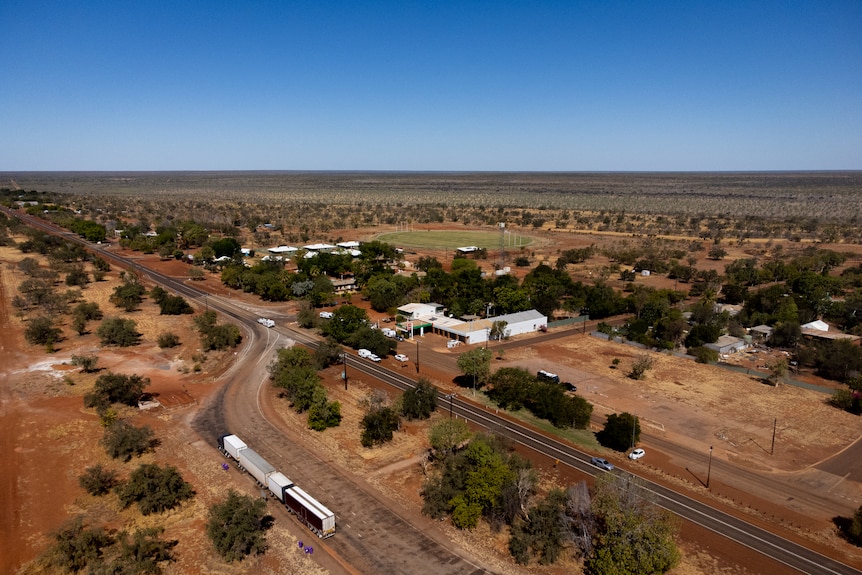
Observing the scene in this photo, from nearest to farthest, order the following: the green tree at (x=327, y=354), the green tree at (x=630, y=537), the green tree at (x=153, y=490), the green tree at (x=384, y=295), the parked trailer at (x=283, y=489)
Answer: the green tree at (x=630, y=537), the parked trailer at (x=283, y=489), the green tree at (x=153, y=490), the green tree at (x=327, y=354), the green tree at (x=384, y=295)

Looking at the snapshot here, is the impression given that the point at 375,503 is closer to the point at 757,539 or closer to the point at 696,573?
the point at 696,573

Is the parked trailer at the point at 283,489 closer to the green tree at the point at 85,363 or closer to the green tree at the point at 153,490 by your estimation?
the green tree at the point at 153,490

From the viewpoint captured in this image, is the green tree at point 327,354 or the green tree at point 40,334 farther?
the green tree at point 40,334

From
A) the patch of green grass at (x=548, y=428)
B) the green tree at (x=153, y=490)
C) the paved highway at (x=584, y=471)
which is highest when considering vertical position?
the green tree at (x=153, y=490)

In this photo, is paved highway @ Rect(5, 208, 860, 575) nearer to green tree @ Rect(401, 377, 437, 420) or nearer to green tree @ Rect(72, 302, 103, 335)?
green tree @ Rect(401, 377, 437, 420)

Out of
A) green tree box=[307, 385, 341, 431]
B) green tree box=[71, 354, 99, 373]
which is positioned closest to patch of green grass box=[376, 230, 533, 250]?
green tree box=[71, 354, 99, 373]

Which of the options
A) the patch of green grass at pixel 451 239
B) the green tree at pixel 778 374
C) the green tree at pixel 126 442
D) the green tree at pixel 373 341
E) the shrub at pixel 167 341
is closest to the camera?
the green tree at pixel 126 442

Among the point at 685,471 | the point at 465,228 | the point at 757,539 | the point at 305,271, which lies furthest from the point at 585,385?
the point at 465,228

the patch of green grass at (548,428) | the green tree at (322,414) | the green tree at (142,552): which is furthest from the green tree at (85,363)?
the patch of green grass at (548,428)
